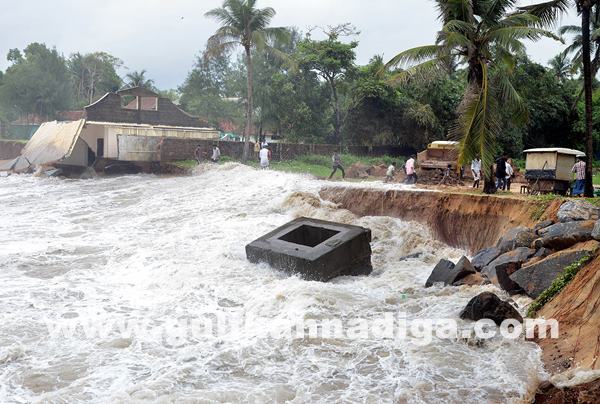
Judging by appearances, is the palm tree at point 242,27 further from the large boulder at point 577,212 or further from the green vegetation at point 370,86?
the large boulder at point 577,212

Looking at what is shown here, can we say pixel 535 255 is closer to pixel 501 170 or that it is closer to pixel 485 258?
pixel 485 258

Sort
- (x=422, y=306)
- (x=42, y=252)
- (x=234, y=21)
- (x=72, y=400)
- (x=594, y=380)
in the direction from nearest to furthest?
(x=594, y=380)
(x=72, y=400)
(x=422, y=306)
(x=42, y=252)
(x=234, y=21)

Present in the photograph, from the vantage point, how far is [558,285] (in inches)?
298

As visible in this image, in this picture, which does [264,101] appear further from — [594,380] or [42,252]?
[594,380]

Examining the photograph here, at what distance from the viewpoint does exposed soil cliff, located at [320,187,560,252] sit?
1220 cm

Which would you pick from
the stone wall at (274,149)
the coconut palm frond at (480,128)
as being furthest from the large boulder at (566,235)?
the stone wall at (274,149)

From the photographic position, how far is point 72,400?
218 inches

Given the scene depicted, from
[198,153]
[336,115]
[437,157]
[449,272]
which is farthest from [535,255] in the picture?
[336,115]

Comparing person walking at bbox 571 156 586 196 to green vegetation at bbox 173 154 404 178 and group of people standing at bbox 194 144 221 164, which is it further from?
group of people standing at bbox 194 144 221 164

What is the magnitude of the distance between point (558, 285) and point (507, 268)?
1.42 m

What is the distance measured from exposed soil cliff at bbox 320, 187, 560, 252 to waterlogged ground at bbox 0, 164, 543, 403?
1.84ft

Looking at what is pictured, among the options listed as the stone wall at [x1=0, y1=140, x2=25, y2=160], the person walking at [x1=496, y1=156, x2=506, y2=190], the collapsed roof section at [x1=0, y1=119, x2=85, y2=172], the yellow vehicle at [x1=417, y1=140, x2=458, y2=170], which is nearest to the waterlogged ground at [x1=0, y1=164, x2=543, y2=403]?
the person walking at [x1=496, y1=156, x2=506, y2=190]

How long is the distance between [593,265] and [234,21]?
22006 mm

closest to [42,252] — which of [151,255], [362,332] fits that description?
[151,255]
